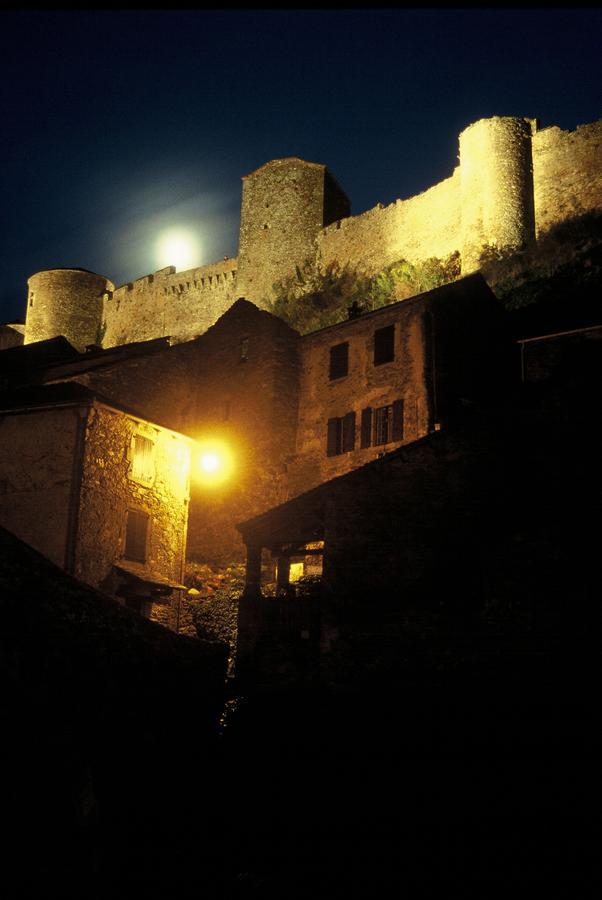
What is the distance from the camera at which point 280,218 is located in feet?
202

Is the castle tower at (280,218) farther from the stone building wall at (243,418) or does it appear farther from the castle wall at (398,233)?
the stone building wall at (243,418)

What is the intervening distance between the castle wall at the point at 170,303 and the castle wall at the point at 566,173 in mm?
26030

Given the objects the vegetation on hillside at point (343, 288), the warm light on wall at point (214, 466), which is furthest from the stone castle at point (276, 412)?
the vegetation on hillside at point (343, 288)

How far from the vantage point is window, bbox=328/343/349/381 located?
3131cm

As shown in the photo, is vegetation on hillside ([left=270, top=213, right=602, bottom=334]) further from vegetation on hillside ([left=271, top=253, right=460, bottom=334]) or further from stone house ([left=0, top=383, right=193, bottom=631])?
stone house ([left=0, top=383, right=193, bottom=631])

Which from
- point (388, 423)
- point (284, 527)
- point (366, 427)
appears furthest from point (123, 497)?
point (388, 423)

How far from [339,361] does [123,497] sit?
36.3ft

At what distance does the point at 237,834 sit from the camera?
1223 centimetres

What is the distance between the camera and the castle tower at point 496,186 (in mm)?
48312

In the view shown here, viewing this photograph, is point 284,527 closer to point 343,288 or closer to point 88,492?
point 88,492

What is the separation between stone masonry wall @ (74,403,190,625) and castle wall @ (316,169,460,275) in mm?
30386

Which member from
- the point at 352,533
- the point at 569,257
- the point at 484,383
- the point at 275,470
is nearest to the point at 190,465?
the point at 275,470

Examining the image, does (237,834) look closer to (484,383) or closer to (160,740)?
(160,740)

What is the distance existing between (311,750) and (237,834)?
271 cm
